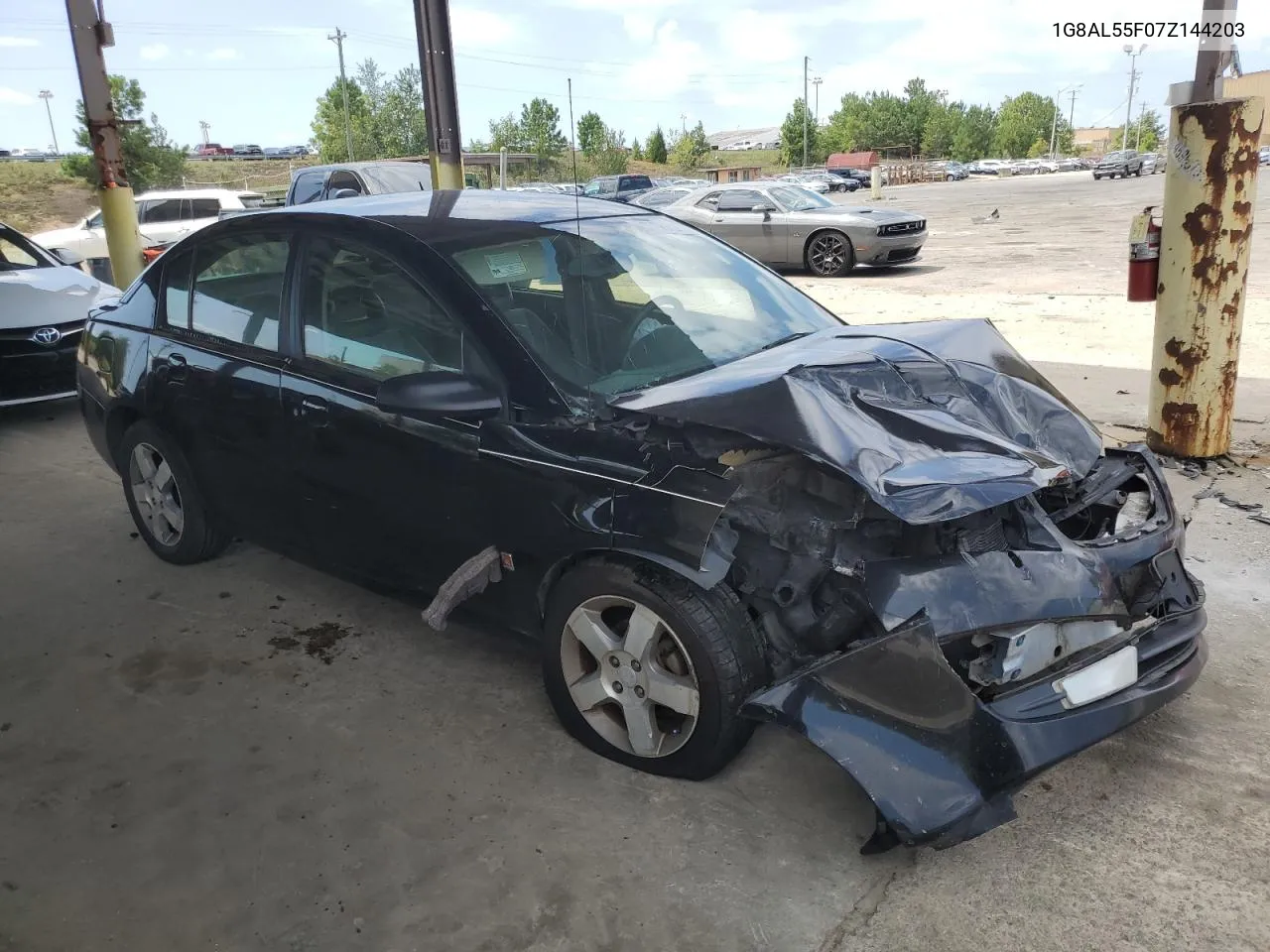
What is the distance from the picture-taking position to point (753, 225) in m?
15.8

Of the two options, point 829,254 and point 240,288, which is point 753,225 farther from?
point 240,288

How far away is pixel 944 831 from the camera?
236 cm

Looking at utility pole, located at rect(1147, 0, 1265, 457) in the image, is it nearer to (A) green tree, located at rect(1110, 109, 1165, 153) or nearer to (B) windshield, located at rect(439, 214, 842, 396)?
(B) windshield, located at rect(439, 214, 842, 396)

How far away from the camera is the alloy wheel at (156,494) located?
4.56 metres

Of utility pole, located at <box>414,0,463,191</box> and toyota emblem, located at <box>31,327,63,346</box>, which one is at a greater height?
utility pole, located at <box>414,0,463,191</box>

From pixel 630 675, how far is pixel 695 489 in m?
0.63

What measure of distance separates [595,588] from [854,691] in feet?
2.64

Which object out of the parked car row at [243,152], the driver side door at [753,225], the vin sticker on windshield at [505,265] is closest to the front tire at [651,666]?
the vin sticker on windshield at [505,265]

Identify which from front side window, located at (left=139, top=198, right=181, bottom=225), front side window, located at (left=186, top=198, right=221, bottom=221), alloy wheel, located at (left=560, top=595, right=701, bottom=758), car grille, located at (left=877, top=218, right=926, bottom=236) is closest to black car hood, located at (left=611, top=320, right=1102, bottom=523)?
alloy wheel, located at (left=560, top=595, right=701, bottom=758)

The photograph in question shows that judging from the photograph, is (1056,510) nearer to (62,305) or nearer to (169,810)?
(169,810)

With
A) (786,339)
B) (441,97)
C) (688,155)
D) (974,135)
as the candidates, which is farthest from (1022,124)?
(786,339)

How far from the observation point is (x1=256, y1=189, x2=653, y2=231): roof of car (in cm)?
368

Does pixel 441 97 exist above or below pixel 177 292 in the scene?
above

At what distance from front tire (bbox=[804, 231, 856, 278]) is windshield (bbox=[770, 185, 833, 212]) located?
0.68 m
